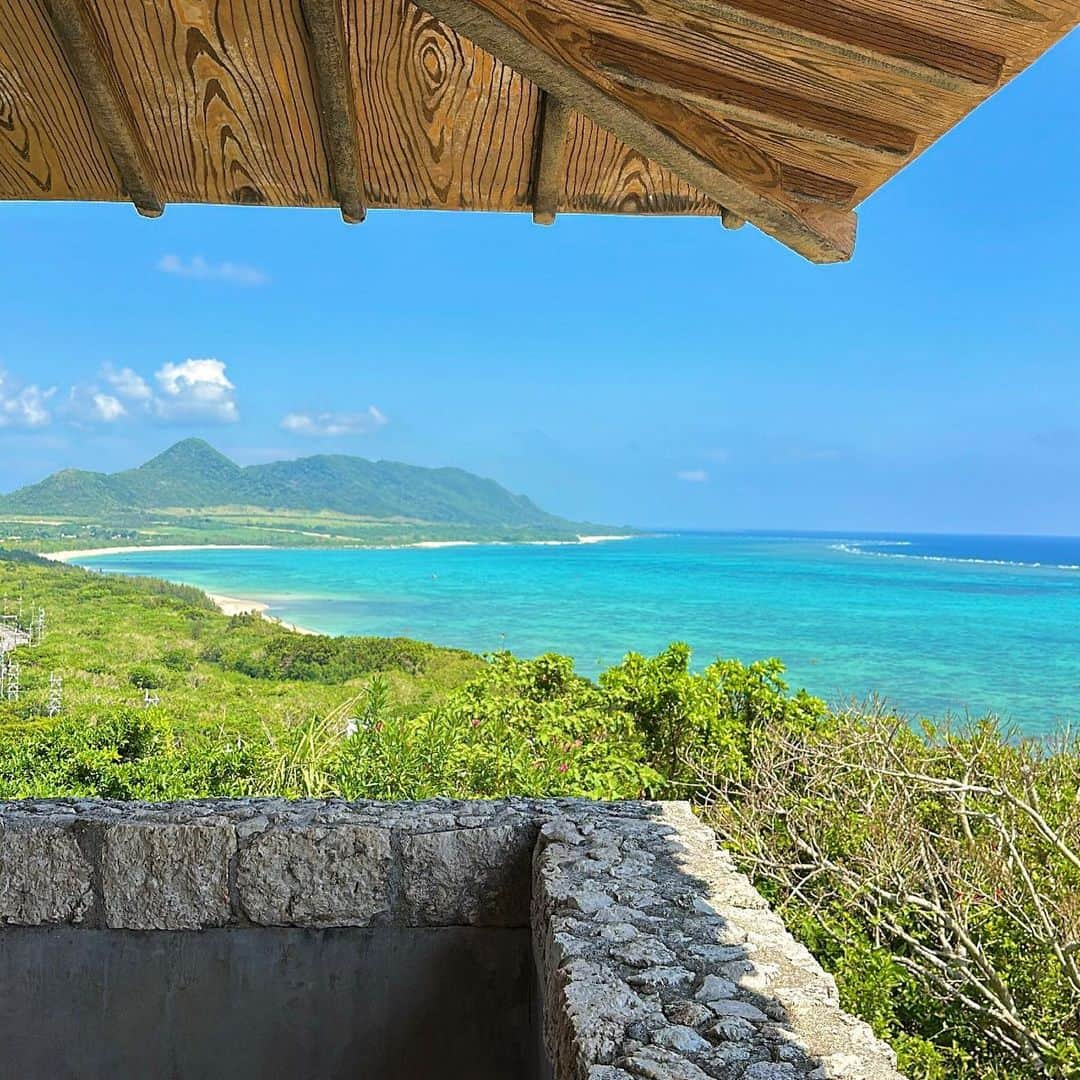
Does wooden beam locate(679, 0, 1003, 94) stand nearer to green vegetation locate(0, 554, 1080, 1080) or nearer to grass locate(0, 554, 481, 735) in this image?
green vegetation locate(0, 554, 1080, 1080)

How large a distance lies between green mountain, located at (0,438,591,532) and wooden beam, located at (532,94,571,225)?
14.7 m

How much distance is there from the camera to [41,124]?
1.50 m

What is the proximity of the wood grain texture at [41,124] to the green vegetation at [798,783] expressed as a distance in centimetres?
223

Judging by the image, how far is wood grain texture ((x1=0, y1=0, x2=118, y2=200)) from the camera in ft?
4.37

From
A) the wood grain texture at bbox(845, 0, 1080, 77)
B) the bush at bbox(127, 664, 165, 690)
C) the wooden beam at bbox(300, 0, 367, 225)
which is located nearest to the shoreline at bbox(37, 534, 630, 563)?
the bush at bbox(127, 664, 165, 690)

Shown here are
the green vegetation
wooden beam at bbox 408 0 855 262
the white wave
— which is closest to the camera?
wooden beam at bbox 408 0 855 262

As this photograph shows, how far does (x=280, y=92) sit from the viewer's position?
55.4 inches

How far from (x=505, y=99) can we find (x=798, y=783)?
3.54 metres

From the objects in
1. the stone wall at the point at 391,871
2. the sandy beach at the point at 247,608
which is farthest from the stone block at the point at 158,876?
the sandy beach at the point at 247,608

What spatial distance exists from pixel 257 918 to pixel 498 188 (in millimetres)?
1613

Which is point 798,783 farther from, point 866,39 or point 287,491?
point 287,491

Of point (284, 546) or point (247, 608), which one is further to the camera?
point (284, 546)

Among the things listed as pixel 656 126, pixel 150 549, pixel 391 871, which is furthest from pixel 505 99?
pixel 150 549

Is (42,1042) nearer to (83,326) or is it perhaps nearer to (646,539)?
(83,326)
